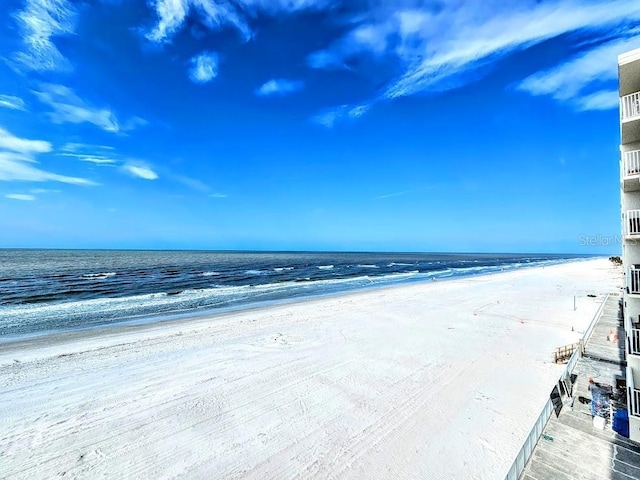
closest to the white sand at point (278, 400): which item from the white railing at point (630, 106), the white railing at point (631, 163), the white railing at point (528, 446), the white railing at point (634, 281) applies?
the white railing at point (528, 446)

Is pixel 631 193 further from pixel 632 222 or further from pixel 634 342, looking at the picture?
pixel 634 342

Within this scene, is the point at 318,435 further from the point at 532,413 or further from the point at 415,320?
the point at 415,320

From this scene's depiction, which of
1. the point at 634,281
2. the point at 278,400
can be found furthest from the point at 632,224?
the point at 278,400

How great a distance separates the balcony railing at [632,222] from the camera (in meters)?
7.43

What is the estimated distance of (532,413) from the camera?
8031 millimetres

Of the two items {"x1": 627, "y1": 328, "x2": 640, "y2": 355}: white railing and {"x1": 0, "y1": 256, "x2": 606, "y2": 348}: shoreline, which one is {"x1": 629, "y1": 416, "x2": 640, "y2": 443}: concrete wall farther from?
{"x1": 0, "y1": 256, "x2": 606, "y2": 348}: shoreline

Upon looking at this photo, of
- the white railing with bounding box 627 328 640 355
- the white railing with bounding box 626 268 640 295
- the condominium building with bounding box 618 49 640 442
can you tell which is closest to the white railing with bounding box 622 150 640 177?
the condominium building with bounding box 618 49 640 442

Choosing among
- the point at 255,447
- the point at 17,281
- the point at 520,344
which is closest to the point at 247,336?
the point at 255,447

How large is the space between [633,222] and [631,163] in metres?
1.89

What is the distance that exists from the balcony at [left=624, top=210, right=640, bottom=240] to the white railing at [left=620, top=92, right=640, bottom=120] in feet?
8.19

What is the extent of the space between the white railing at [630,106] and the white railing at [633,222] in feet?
8.13

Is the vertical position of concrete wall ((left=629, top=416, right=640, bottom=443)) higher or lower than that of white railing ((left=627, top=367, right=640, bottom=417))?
lower

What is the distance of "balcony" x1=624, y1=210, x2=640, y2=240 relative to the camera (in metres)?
7.35

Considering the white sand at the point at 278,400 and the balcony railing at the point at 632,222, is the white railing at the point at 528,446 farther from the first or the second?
the balcony railing at the point at 632,222
